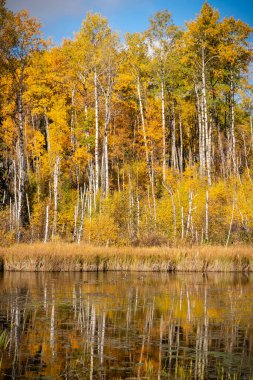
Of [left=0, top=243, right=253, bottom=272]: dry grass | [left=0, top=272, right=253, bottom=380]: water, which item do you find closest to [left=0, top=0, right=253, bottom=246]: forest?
[left=0, top=243, right=253, bottom=272]: dry grass

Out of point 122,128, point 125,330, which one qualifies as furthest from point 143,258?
point 122,128

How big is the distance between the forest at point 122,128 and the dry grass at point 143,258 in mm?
1613

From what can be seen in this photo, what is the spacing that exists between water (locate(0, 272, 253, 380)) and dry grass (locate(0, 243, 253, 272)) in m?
3.29

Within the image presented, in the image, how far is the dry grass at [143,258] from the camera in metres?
17.1

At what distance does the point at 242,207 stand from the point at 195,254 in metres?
5.26

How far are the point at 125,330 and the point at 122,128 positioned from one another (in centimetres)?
2579

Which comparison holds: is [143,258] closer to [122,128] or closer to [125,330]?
[125,330]

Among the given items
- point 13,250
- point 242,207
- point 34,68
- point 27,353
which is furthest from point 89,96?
point 27,353

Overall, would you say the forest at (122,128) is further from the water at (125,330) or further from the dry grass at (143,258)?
the water at (125,330)

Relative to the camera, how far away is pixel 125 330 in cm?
795

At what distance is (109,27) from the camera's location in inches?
1064

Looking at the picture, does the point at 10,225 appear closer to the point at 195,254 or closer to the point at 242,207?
the point at 195,254

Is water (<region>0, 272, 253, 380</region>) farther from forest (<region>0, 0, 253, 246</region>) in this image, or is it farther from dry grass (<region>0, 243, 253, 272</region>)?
forest (<region>0, 0, 253, 246</region>)

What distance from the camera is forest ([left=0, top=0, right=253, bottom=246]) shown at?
21.7 metres
